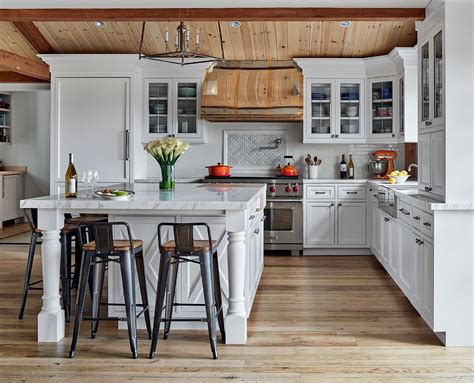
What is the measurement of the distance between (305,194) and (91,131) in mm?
2877

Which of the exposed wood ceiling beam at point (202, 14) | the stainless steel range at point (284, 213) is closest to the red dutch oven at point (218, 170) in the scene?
the stainless steel range at point (284, 213)

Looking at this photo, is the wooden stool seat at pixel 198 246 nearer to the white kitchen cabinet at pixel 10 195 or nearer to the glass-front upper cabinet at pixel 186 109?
the glass-front upper cabinet at pixel 186 109

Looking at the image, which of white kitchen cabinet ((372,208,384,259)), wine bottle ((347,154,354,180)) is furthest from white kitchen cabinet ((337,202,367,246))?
wine bottle ((347,154,354,180))

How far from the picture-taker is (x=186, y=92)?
7930 millimetres

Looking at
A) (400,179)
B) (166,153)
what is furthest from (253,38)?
(166,153)

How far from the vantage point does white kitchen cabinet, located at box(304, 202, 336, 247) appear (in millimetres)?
7680

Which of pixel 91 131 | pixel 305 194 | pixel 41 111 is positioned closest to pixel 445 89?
pixel 305 194

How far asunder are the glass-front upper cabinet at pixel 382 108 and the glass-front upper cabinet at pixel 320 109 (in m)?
0.54

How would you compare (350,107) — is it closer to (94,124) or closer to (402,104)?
(402,104)

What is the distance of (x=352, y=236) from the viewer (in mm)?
7660

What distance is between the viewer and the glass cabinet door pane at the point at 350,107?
783 centimetres

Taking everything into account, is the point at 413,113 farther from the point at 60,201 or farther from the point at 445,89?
the point at 60,201

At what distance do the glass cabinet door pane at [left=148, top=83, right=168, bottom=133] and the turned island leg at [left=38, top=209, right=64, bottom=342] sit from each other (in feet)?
13.4

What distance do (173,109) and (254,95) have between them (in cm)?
109
